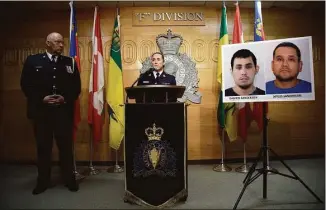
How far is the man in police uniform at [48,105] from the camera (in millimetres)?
2543

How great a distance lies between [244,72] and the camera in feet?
7.20

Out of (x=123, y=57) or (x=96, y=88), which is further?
(x=123, y=57)

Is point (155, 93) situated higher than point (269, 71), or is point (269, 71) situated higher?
point (269, 71)

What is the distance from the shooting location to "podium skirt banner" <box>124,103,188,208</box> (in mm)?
2121

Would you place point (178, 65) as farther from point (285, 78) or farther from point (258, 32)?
point (285, 78)

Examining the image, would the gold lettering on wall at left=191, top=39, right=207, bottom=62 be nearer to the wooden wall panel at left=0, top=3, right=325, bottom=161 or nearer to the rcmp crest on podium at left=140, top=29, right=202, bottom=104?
the wooden wall panel at left=0, top=3, right=325, bottom=161

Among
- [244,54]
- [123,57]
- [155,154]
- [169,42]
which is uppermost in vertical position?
[169,42]

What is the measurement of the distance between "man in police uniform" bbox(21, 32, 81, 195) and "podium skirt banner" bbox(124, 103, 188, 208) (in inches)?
33.0

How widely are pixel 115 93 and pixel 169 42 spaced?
109cm

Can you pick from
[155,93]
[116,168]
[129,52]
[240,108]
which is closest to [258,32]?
[240,108]

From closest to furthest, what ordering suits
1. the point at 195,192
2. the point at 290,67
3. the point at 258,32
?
the point at 290,67, the point at 195,192, the point at 258,32

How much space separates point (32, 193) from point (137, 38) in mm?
2390

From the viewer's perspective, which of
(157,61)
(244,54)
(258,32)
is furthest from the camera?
(258,32)

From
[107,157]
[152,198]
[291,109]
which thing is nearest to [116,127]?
[107,157]
